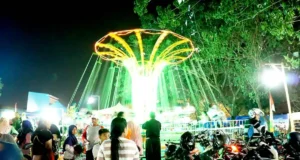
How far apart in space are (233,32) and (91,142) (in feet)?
50.6

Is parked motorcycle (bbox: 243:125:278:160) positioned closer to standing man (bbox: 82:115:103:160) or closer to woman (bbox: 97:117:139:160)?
standing man (bbox: 82:115:103:160)

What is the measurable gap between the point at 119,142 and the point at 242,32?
17.9 m

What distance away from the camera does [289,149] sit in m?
7.98

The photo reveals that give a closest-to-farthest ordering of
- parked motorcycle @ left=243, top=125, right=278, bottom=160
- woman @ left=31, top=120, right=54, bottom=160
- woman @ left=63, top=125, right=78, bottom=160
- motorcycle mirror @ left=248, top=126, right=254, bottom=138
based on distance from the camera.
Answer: woman @ left=31, top=120, right=54, bottom=160, parked motorcycle @ left=243, top=125, right=278, bottom=160, motorcycle mirror @ left=248, top=126, right=254, bottom=138, woman @ left=63, top=125, right=78, bottom=160

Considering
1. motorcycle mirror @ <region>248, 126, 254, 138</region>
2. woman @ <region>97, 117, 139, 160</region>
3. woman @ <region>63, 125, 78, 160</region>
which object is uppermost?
woman @ <region>97, 117, 139, 160</region>

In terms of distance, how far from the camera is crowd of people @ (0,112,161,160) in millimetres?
4499

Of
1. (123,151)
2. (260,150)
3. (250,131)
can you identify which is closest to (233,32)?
(250,131)

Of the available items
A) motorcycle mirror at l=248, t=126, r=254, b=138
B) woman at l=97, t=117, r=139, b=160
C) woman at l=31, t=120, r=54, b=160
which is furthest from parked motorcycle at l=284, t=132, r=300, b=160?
woman at l=31, t=120, r=54, b=160

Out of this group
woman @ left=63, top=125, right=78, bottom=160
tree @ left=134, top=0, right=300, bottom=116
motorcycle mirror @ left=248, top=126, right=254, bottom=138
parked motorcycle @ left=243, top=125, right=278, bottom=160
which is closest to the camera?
parked motorcycle @ left=243, top=125, right=278, bottom=160

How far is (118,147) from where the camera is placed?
459cm

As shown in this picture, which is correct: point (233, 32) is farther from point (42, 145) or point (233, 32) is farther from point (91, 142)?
point (42, 145)

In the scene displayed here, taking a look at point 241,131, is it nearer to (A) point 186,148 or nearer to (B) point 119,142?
(A) point 186,148

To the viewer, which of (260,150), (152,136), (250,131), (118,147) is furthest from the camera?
(152,136)

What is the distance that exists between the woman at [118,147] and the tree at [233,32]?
39.9 feet
